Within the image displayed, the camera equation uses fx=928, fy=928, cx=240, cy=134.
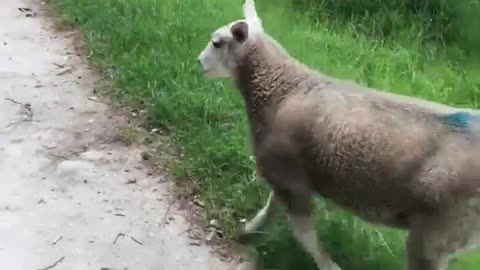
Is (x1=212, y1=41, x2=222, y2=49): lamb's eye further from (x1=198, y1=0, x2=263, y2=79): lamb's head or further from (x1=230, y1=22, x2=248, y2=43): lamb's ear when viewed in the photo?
(x1=230, y1=22, x2=248, y2=43): lamb's ear

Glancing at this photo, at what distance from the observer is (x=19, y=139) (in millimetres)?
6207

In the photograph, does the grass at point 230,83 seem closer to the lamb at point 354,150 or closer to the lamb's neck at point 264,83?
the lamb at point 354,150

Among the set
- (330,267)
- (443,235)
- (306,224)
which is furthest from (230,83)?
(443,235)

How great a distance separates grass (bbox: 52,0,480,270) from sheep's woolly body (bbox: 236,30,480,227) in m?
0.55

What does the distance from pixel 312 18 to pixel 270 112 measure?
4.11 m

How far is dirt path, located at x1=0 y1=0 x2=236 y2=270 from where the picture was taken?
4918 mm

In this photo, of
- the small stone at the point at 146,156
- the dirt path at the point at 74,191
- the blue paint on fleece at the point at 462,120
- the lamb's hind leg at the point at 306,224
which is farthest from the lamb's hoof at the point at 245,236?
the blue paint on fleece at the point at 462,120

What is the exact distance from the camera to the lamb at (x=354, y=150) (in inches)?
154

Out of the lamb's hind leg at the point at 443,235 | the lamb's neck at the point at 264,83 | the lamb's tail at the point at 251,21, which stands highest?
the lamb's tail at the point at 251,21

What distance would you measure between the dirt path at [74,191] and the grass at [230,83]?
0.87 feet

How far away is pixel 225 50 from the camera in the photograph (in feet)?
16.3

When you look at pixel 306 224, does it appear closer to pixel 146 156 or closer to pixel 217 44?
pixel 217 44

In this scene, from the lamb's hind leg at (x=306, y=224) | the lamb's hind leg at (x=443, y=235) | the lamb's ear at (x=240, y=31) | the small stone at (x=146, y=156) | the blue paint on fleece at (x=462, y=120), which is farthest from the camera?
the small stone at (x=146, y=156)

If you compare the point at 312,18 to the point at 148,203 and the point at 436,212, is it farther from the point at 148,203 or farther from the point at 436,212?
the point at 436,212
